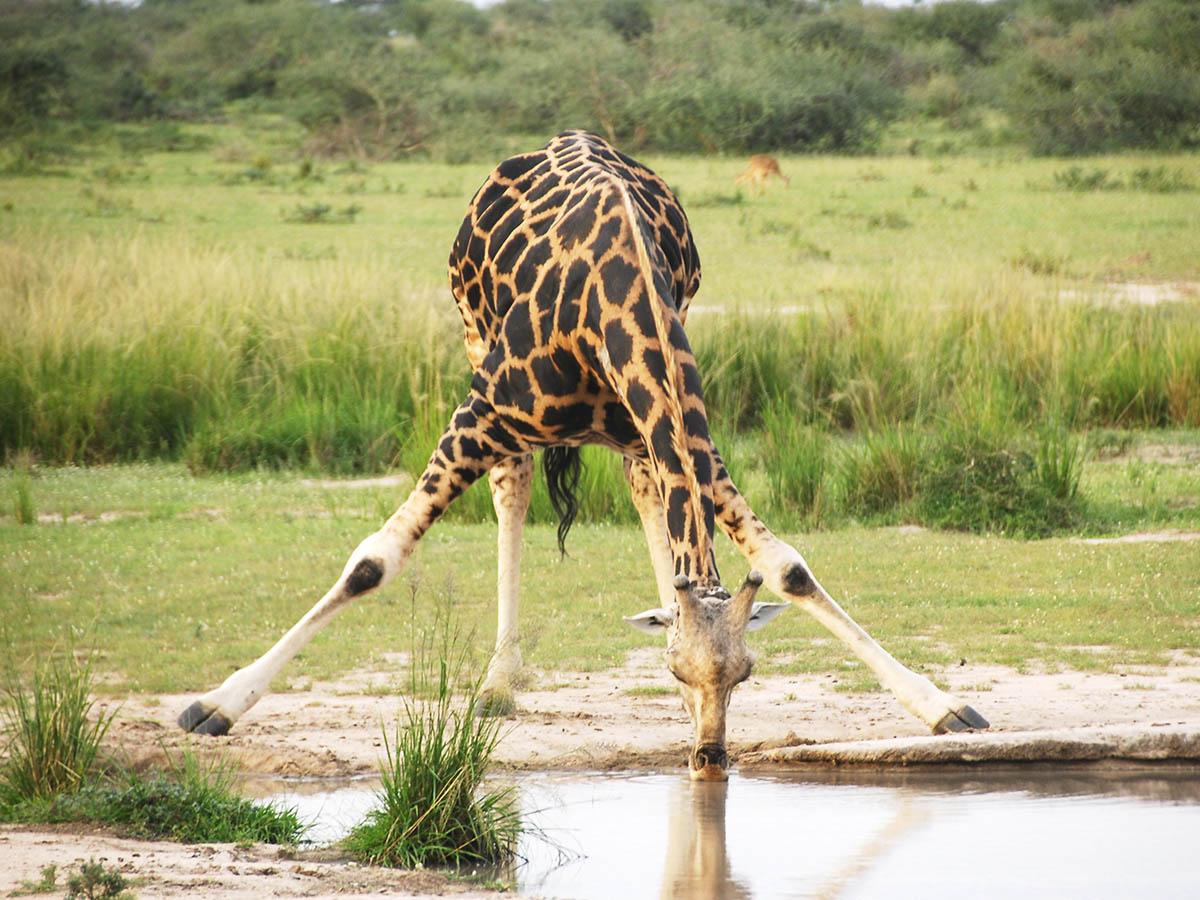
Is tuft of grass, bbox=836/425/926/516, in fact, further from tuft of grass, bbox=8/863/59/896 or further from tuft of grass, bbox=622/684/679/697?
tuft of grass, bbox=8/863/59/896

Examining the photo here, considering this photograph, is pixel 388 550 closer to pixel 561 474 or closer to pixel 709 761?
pixel 561 474

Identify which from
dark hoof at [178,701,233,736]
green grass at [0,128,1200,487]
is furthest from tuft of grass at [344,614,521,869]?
green grass at [0,128,1200,487]

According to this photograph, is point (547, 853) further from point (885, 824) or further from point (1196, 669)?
point (1196, 669)

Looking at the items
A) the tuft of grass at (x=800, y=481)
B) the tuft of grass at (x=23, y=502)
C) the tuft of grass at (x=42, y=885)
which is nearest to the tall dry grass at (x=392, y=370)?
the tuft of grass at (x=800, y=481)

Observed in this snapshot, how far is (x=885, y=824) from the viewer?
4754 mm

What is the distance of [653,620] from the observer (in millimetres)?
4574

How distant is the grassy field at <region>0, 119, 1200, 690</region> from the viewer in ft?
24.5

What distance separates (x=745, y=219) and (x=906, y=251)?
9.89 ft

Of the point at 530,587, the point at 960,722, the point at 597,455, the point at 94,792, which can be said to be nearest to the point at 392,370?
the point at 597,455

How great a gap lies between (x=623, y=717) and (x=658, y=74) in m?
33.6

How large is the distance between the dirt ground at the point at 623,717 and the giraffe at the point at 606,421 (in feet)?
0.82

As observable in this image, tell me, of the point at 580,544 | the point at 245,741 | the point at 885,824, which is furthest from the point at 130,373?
the point at 885,824

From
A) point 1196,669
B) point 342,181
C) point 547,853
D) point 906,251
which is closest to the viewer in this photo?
point 547,853

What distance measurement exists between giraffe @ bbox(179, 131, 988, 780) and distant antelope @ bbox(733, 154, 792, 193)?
2018 cm
